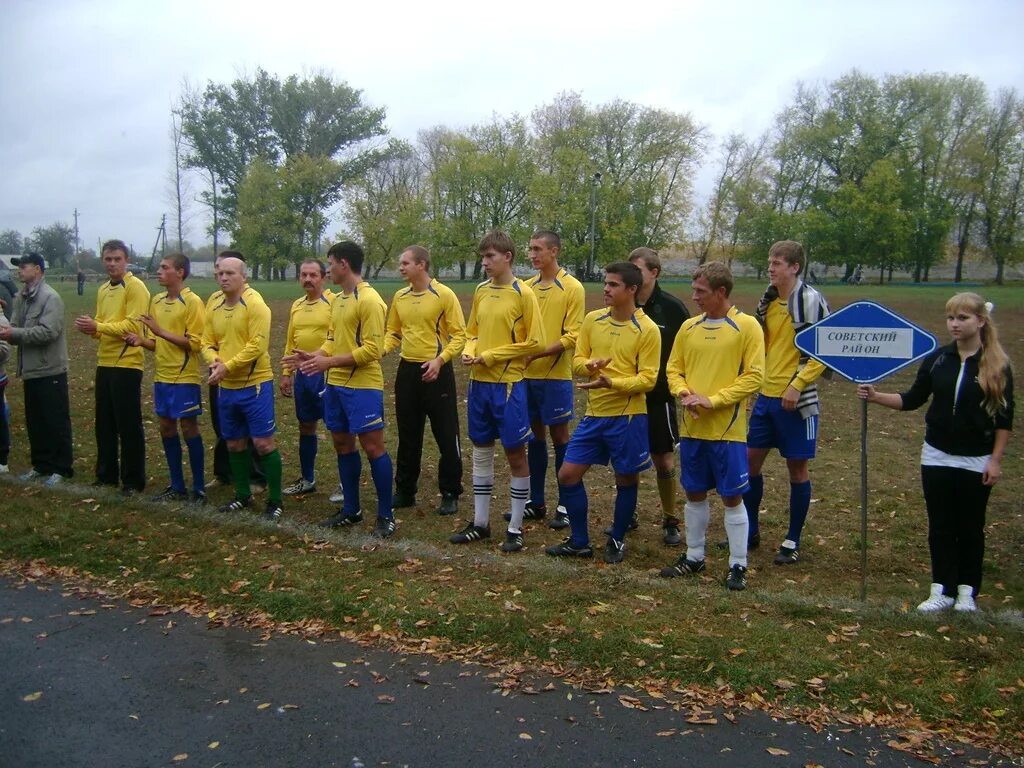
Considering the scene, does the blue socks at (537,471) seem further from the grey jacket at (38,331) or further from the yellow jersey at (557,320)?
the grey jacket at (38,331)

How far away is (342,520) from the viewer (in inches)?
280

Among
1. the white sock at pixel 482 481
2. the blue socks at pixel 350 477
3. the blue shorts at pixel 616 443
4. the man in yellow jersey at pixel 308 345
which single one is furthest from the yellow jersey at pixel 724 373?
the man in yellow jersey at pixel 308 345

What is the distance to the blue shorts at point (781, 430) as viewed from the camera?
6.16 m

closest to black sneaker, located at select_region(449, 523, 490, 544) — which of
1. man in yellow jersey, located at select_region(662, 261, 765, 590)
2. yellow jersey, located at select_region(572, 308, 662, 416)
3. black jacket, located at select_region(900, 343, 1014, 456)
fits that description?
yellow jersey, located at select_region(572, 308, 662, 416)

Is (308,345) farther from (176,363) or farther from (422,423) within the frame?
(422,423)

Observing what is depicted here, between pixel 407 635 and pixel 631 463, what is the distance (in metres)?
2.10

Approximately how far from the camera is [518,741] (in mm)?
3732

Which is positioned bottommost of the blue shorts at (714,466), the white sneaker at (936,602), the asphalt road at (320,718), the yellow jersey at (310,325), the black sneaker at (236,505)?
the asphalt road at (320,718)

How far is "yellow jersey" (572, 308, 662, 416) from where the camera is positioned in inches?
231

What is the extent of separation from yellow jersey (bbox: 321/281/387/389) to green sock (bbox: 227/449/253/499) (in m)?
1.29

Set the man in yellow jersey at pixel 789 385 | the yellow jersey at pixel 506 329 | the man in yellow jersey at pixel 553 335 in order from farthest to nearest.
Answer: the man in yellow jersey at pixel 553 335
the yellow jersey at pixel 506 329
the man in yellow jersey at pixel 789 385

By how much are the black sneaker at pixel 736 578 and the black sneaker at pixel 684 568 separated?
25cm

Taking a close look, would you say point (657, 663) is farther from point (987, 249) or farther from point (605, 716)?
point (987, 249)

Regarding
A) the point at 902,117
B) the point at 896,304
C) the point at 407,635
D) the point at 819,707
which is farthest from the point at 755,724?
the point at 902,117
